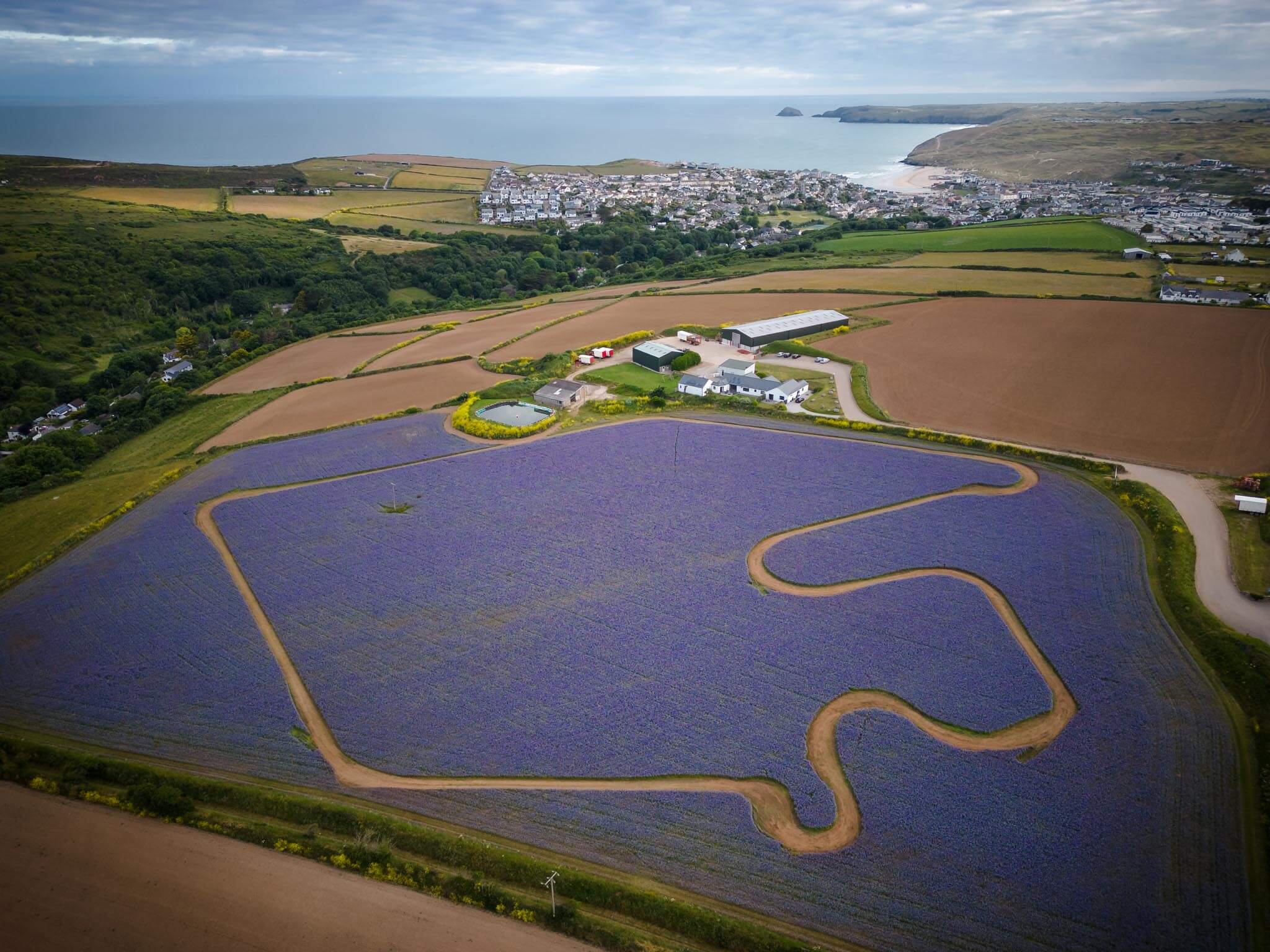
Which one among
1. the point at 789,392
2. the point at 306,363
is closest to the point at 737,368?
the point at 789,392

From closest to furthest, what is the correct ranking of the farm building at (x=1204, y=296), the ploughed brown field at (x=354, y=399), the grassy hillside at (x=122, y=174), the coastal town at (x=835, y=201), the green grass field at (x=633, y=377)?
the ploughed brown field at (x=354, y=399)
the green grass field at (x=633, y=377)
the farm building at (x=1204, y=296)
the coastal town at (x=835, y=201)
the grassy hillside at (x=122, y=174)

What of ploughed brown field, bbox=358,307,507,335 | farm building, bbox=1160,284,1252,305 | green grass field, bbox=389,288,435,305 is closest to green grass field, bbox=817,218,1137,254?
farm building, bbox=1160,284,1252,305

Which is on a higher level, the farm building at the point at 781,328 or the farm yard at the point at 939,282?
the farm yard at the point at 939,282

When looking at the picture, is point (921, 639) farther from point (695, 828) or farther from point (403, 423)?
point (403, 423)

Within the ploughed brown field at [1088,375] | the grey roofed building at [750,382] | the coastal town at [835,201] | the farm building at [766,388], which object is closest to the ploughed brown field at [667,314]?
the ploughed brown field at [1088,375]

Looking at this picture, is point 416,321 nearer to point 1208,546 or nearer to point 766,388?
point 766,388

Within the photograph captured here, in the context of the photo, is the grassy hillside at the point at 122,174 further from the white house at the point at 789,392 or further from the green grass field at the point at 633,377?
the white house at the point at 789,392

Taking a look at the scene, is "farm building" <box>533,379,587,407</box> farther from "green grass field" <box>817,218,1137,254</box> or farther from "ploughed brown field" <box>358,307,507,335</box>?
"green grass field" <box>817,218,1137,254</box>
